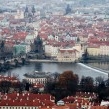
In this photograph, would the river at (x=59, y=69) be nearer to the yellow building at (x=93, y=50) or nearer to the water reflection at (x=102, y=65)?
the water reflection at (x=102, y=65)

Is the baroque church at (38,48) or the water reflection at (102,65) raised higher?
the baroque church at (38,48)

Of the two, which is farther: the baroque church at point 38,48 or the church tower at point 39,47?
the church tower at point 39,47

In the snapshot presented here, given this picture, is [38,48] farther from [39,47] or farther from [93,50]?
[93,50]

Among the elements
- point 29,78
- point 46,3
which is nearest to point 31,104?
point 29,78

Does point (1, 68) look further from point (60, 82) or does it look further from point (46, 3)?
point (46, 3)

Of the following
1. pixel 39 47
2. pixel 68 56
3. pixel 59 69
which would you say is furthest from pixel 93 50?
pixel 59 69

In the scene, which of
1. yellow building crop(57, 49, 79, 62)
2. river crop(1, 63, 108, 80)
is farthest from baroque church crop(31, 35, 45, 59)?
river crop(1, 63, 108, 80)

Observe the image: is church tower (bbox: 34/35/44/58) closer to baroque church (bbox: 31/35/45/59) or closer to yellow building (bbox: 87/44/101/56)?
baroque church (bbox: 31/35/45/59)

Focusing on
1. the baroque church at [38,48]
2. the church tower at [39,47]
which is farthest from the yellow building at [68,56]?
the church tower at [39,47]
